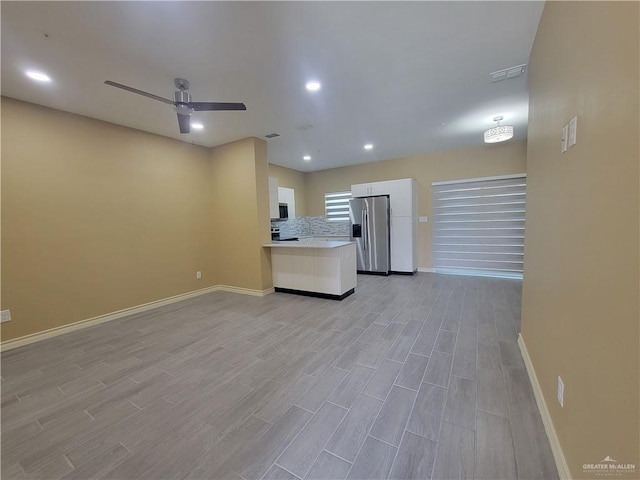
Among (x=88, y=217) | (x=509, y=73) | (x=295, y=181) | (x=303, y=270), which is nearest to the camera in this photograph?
(x=509, y=73)

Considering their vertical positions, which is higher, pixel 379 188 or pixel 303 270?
pixel 379 188

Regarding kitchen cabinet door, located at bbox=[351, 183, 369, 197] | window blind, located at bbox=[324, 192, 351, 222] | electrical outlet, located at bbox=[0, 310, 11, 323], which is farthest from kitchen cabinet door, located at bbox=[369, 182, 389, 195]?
electrical outlet, located at bbox=[0, 310, 11, 323]

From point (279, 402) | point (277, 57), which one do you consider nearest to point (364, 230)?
point (277, 57)

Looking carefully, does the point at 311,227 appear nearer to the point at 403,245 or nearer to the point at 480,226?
the point at 403,245

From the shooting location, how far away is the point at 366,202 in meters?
5.77

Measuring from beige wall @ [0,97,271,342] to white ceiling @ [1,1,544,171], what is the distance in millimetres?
393

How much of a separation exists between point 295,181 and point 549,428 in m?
6.40

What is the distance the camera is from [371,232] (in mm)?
5770

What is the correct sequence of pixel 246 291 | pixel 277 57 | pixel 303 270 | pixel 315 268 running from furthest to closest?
pixel 246 291 → pixel 303 270 → pixel 315 268 → pixel 277 57

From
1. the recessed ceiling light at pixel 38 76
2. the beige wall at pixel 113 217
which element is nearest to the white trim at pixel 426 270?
the beige wall at pixel 113 217

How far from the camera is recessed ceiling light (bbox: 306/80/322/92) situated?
2625mm

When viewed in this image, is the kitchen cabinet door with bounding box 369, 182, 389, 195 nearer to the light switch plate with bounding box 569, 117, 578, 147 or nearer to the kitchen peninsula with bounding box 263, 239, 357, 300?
the kitchen peninsula with bounding box 263, 239, 357, 300

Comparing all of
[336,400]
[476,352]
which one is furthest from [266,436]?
[476,352]

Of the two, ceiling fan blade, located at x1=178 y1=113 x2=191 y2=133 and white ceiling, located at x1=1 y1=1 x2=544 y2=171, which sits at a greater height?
white ceiling, located at x1=1 y1=1 x2=544 y2=171
